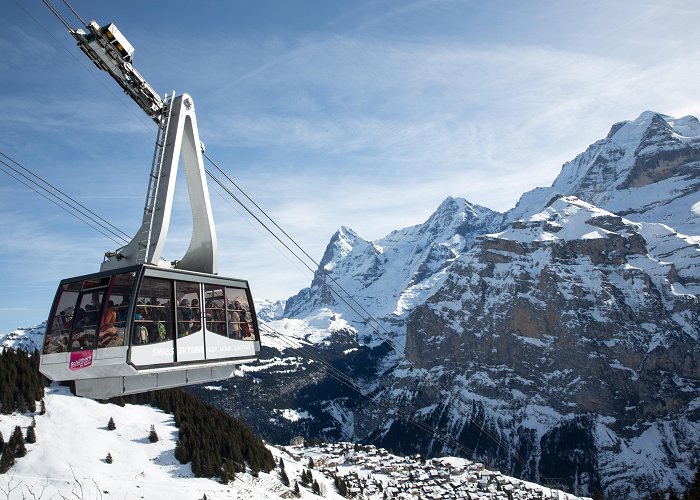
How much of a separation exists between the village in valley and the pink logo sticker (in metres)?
107

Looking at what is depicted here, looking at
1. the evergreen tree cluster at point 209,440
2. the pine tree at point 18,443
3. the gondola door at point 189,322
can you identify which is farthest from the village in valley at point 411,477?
the gondola door at point 189,322

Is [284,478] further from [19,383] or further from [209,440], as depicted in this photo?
[19,383]

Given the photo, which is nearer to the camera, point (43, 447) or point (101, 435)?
point (43, 447)

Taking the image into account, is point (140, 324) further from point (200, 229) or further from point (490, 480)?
point (490, 480)

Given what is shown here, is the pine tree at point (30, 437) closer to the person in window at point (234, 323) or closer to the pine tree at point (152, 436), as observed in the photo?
the pine tree at point (152, 436)

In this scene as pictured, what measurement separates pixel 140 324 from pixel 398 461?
17216cm

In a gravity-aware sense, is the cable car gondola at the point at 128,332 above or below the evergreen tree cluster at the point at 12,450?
above

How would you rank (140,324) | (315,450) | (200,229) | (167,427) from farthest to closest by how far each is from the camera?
(315,450) → (167,427) → (200,229) → (140,324)

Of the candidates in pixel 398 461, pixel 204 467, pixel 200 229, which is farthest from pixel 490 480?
pixel 200 229

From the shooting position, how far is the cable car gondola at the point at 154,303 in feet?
50.8

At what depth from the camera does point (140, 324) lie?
15.7m

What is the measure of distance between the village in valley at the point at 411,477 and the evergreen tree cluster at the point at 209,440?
23678 mm

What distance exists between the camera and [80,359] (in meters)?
15.3

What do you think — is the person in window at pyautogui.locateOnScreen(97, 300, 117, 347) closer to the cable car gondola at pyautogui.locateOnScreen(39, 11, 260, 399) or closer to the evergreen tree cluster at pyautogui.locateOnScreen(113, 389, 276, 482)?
the cable car gondola at pyautogui.locateOnScreen(39, 11, 260, 399)
